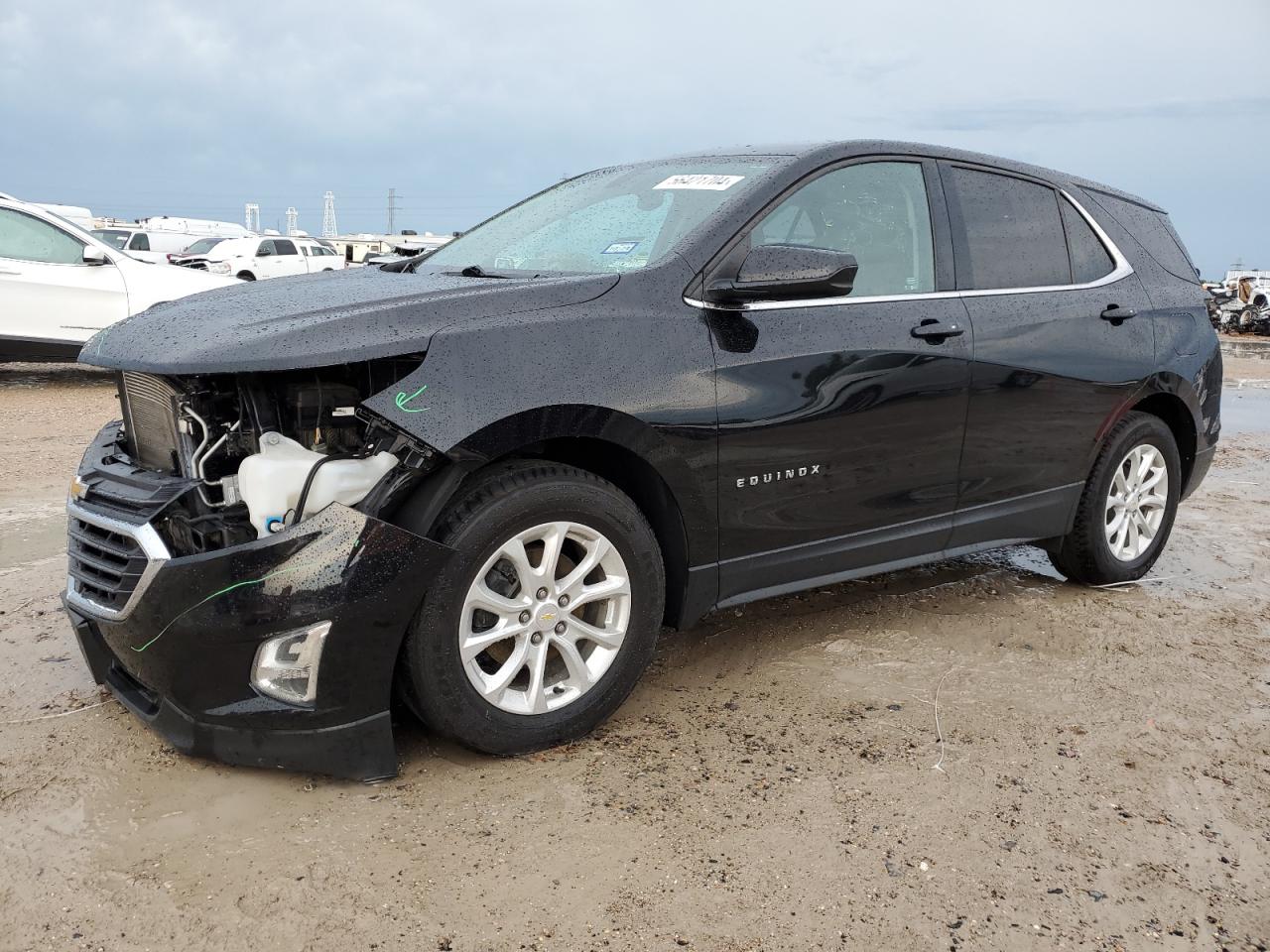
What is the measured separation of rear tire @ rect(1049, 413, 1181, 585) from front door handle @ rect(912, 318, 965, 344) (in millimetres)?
1227

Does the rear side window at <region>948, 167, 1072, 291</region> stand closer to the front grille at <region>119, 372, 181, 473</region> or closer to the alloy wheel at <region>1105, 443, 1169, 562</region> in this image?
the alloy wheel at <region>1105, 443, 1169, 562</region>

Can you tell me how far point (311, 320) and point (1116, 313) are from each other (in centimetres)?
329

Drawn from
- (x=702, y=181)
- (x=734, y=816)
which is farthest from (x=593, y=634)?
(x=702, y=181)

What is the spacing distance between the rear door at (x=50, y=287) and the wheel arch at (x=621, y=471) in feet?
27.9

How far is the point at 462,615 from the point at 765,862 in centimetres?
97

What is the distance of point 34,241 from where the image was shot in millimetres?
10359

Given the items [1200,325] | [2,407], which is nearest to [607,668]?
[1200,325]

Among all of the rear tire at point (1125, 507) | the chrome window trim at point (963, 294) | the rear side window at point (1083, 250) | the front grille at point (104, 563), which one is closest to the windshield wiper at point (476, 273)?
the chrome window trim at point (963, 294)

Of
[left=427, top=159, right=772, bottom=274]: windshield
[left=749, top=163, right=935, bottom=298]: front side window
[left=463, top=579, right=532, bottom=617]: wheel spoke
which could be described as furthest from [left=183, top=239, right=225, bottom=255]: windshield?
[left=463, top=579, right=532, bottom=617]: wheel spoke

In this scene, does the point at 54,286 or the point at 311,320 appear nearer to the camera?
the point at 311,320

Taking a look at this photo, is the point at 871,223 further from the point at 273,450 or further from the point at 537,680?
the point at 273,450

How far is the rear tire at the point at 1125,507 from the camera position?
4621 millimetres

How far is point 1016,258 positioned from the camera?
13.8ft

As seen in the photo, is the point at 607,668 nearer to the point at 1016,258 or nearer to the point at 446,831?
the point at 446,831
